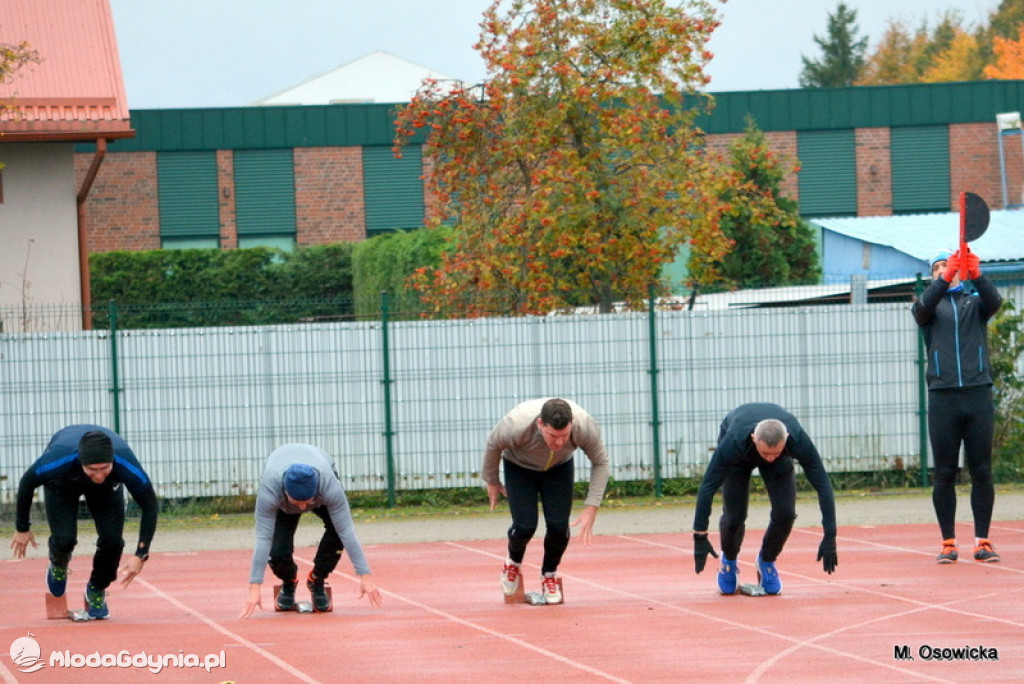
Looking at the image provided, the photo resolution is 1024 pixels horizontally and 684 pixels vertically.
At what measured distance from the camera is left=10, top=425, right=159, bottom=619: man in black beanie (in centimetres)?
930

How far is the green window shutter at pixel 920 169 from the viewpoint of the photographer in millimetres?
40531

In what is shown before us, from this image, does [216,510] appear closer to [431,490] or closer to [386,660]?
[431,490]

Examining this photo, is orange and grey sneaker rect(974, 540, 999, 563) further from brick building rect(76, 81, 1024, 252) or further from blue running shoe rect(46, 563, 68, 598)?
brick building rect(76, 81, 1024, 252)

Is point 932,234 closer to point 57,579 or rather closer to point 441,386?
point 441,386

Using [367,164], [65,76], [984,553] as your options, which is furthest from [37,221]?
[367,164]

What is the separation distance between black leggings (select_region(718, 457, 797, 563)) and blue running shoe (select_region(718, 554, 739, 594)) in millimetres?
141

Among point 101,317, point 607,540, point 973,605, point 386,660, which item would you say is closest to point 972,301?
point 973,605

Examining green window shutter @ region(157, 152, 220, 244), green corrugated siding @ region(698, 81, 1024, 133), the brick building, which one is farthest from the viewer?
green corrugated siding @ region(698, 81, 1024, 133)

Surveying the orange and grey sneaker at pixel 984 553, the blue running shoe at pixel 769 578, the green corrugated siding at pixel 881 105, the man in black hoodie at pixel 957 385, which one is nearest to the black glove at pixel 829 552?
the blue running shoe at pixel 769 578

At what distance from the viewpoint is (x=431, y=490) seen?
54.4 ft

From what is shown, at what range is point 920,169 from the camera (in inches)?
1601

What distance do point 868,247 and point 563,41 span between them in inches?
402

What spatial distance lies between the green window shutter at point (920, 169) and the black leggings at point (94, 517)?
33.7 metres

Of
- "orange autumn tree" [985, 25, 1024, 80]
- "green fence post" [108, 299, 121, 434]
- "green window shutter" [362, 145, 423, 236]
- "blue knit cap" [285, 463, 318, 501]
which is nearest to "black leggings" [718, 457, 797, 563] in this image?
Answer: "blue knit cap" [285, 463, 318, 501]
